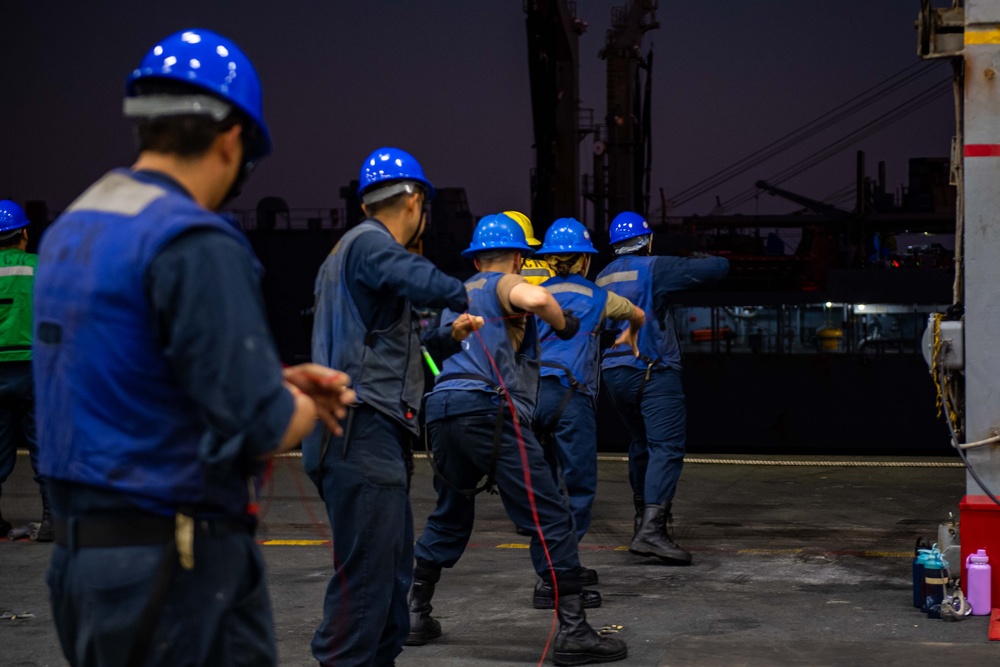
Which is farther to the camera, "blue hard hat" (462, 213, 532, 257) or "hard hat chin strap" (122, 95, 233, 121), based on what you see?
"blue hard hat" (462, 213, 532, 257)

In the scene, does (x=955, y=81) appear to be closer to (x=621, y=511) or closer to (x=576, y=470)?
(x=576, y=470)

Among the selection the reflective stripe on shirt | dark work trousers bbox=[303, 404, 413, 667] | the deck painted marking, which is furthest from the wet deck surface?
the reflective stripe on shirt

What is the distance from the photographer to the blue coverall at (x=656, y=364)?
25.0 ft

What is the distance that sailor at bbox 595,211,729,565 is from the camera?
7.55m

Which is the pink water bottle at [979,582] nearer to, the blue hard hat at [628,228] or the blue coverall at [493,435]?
the blue coverall at [493,435]

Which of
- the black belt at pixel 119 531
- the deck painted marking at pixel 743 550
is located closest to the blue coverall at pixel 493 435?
the deck painted marking at pixel 743 550

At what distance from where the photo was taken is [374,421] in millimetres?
4164

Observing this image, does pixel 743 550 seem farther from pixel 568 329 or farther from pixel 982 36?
pixel 982 36

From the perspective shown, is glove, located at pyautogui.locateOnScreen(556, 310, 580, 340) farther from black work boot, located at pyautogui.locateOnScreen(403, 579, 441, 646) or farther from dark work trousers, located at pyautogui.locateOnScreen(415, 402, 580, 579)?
black work boot, located at pyautogui.locateOnScreen(403, 579, 441, 646)

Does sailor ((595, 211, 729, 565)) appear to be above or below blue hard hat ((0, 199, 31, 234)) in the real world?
below

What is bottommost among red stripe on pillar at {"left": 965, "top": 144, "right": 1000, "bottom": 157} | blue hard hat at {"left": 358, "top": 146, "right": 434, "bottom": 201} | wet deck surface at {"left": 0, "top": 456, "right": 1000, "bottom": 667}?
wet deck surface at {"left": 0, "top": 456, "right": 1000, "bottom": 667}

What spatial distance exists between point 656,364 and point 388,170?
3.71 m

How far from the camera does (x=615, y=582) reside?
709cm

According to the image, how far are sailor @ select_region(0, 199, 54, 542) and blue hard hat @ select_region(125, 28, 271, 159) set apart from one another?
598cm
